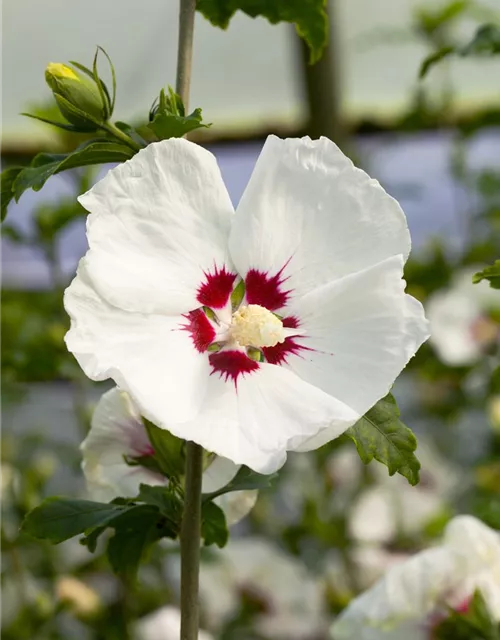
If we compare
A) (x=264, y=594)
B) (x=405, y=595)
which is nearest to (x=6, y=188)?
(x=405, y=595)

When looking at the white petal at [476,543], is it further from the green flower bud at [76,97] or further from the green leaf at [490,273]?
the green flower bud at [76,97]

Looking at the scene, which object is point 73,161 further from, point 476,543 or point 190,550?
point 476,543

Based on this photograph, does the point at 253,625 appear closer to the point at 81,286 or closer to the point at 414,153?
the point at 81,286

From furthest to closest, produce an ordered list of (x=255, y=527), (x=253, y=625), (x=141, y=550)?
1. (x=255, y=527)
2. (x=253, y=625)
3. (x=141, y=550)

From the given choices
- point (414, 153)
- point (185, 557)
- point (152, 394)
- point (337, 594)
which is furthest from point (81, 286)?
point (414, 153)

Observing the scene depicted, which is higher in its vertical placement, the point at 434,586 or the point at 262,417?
the point at 262,417
